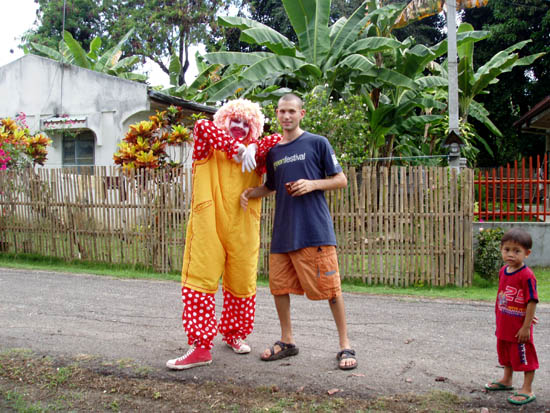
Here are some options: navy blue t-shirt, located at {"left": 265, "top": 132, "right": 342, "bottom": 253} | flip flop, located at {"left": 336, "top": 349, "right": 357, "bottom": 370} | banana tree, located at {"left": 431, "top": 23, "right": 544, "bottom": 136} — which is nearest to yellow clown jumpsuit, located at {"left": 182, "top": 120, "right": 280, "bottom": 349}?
navy blue t-shirt, located at {"left": 265, "top": 132, "right": 342, "bottom": 253}

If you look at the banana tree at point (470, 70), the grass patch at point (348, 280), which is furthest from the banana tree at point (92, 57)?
the banana tree at point (470, 70)

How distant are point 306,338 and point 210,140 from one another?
1.99 m

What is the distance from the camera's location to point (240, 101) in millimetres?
4109

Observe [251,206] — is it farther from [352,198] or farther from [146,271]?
[146,271]

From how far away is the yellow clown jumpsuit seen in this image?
3.89 meters

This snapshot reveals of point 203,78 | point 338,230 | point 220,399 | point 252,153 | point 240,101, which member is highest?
point 203,78

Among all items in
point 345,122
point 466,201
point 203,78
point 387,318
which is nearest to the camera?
point 387,318

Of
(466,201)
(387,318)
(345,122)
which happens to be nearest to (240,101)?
(387,318)

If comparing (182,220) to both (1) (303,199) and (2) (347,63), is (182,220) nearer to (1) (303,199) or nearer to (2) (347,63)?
(1) (303,199)

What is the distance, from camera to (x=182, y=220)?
329 inches

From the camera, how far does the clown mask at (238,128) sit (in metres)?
4.09

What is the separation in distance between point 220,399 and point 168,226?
5437mm

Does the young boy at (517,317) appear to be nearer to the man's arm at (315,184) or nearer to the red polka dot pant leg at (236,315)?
the man's arm at (315,184)

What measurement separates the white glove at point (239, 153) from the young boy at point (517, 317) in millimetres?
1854
